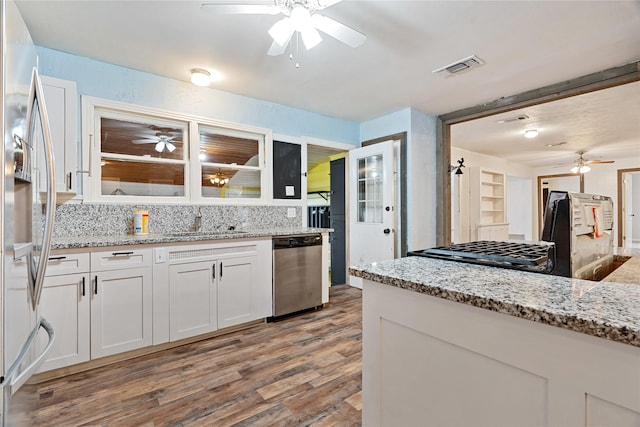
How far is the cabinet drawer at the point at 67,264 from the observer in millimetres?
1898

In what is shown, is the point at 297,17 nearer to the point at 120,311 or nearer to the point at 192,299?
the point at 192,299

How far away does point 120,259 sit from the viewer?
2154 millimetres

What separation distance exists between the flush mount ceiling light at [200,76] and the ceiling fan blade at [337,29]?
139 centimetres

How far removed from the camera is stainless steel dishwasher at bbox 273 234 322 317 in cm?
298

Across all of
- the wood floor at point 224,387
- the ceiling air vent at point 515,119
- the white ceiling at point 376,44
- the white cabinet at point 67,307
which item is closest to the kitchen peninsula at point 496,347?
the wood floor at point 224,387

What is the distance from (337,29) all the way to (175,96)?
75.1 inches

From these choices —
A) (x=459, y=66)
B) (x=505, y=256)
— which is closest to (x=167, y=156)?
(x=459, y=66)

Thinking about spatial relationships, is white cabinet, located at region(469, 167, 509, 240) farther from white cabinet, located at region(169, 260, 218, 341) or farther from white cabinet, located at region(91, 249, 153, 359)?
white cabinet, located at region(91, 249, 153, 359)

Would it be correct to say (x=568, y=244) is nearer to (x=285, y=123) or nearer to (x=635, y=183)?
(x=285, y=123)

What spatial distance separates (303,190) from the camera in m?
3.81

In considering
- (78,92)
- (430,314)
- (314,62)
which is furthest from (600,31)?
(78,92)

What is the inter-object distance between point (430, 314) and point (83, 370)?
2.46 metres

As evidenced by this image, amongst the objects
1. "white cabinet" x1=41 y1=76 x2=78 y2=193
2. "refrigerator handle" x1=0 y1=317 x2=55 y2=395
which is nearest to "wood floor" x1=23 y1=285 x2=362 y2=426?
"refrigerator handle" x1=0 y1=317 x2=55 y2=395

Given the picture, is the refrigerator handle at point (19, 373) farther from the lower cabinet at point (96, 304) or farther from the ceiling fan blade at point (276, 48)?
the ceiling fan blade at point (276, 48)
